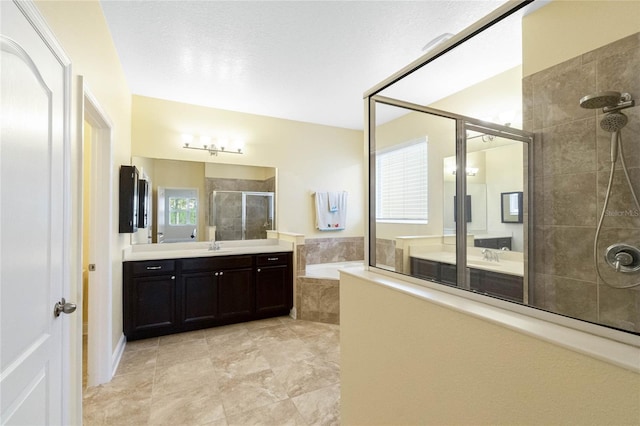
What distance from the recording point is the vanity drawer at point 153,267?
2742 millimetres

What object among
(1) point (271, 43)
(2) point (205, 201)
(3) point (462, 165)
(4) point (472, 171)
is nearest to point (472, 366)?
(4) point (472, 171)

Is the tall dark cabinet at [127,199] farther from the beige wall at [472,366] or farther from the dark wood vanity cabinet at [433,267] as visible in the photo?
the dark wood vanity cabinet at [433,267]

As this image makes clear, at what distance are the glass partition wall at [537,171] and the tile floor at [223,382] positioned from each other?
1.16 meters

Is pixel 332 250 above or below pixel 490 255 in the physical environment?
below

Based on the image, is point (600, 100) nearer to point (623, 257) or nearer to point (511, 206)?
point (511, 206)

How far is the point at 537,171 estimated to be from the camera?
1887 mm

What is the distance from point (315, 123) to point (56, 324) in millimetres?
3851

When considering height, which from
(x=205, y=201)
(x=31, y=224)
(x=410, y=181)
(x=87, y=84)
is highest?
(x=87, y=84)

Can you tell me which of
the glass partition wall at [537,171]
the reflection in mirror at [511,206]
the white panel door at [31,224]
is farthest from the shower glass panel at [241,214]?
the reflection in mirror at [511,206]

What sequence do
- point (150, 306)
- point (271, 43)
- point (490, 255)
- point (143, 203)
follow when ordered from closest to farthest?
1. point (490, 255)
2. point (271, 43)
3. point (150, 306)
4. point (143, 203)

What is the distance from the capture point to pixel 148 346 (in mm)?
2674

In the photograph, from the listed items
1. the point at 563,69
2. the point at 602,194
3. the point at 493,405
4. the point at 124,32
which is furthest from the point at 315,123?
the point at 493,405

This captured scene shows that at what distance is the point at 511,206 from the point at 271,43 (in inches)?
92.2

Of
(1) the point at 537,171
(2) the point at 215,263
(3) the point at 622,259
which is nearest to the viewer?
(3) the point at 622,259
